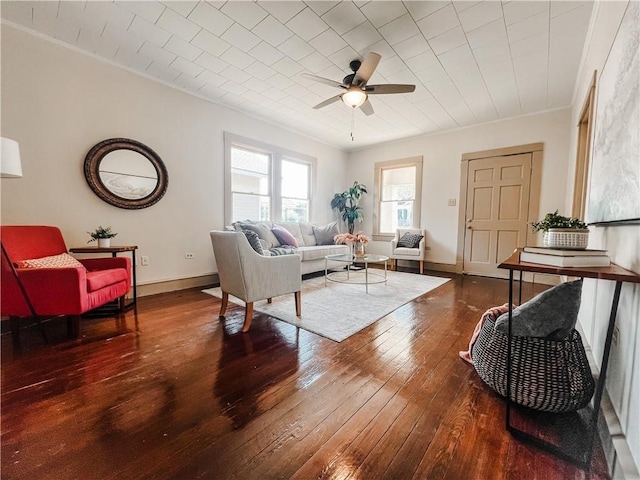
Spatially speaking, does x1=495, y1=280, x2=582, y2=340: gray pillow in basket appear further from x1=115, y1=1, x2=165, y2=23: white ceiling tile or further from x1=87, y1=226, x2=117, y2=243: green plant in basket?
x1=87, y1=226, x2=117, y2=243: green plant in basket

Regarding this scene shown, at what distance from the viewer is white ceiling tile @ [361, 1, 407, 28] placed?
2.00 meters

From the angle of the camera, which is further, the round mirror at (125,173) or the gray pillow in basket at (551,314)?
the round mirror at (125,173)

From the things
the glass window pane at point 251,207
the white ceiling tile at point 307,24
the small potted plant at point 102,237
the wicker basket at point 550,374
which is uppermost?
the white ceiling tile at point 307,24

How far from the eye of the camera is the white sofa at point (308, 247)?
3.96 metres

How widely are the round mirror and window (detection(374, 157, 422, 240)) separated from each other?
4100 mm

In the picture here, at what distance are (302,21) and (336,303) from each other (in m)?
2.65

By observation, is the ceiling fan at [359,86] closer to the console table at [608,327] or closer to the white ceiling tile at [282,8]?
the white ceiling tile at [282,8]

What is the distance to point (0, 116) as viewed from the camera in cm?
228

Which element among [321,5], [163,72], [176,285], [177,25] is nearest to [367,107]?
[321,5]

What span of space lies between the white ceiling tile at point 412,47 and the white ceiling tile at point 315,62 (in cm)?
70

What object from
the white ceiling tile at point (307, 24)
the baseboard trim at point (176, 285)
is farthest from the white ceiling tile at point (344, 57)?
the baseboard trim at point (176, 285)

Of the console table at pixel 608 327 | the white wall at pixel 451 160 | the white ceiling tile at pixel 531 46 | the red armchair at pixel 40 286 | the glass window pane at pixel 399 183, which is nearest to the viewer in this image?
the console table at pixel 608 327

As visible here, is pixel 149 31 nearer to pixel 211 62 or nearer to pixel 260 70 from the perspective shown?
pixel 211 62

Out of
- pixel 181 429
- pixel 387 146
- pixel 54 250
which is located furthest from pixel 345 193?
pixel 181 429
